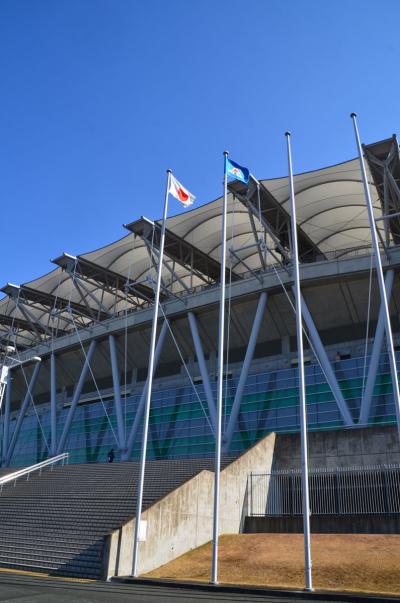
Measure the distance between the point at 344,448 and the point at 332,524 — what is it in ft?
13.5

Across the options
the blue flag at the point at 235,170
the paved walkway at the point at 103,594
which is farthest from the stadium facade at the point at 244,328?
the paved walkway at the point at 103,594

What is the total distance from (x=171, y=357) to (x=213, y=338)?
5.24 meters

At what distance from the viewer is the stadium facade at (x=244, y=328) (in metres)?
31.0

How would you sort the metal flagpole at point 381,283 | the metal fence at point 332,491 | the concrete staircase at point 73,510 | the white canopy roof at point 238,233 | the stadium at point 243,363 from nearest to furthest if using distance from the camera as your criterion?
the metal flagpole at point 381,283 → the concrete staircase at point 73,510 → the metal fence at point 332,491 → the stadium at point 243,363 → the white canopy roof at point 238,233

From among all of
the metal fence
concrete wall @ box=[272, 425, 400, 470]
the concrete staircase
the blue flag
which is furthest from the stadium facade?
the blue flag

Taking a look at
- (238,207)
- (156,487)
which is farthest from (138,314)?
(156,487)

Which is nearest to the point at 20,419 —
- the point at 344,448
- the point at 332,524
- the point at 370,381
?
the point at 370,381

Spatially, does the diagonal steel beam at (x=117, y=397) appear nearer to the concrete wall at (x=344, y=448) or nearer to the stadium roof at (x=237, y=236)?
the stadium roof at (x=237, y=236)

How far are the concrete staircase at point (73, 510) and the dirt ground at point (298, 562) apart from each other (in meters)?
2.54

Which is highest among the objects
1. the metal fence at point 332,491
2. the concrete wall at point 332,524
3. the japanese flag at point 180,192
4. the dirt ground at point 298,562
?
the japanese flag at point 180,192

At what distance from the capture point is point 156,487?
65.5 ft

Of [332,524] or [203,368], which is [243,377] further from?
[332,524]

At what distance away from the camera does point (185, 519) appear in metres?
16.5

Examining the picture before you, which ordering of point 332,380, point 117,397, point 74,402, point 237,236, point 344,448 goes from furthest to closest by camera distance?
point 237,236
point 74,402
point 117,397
point 332,380
point 344,448
